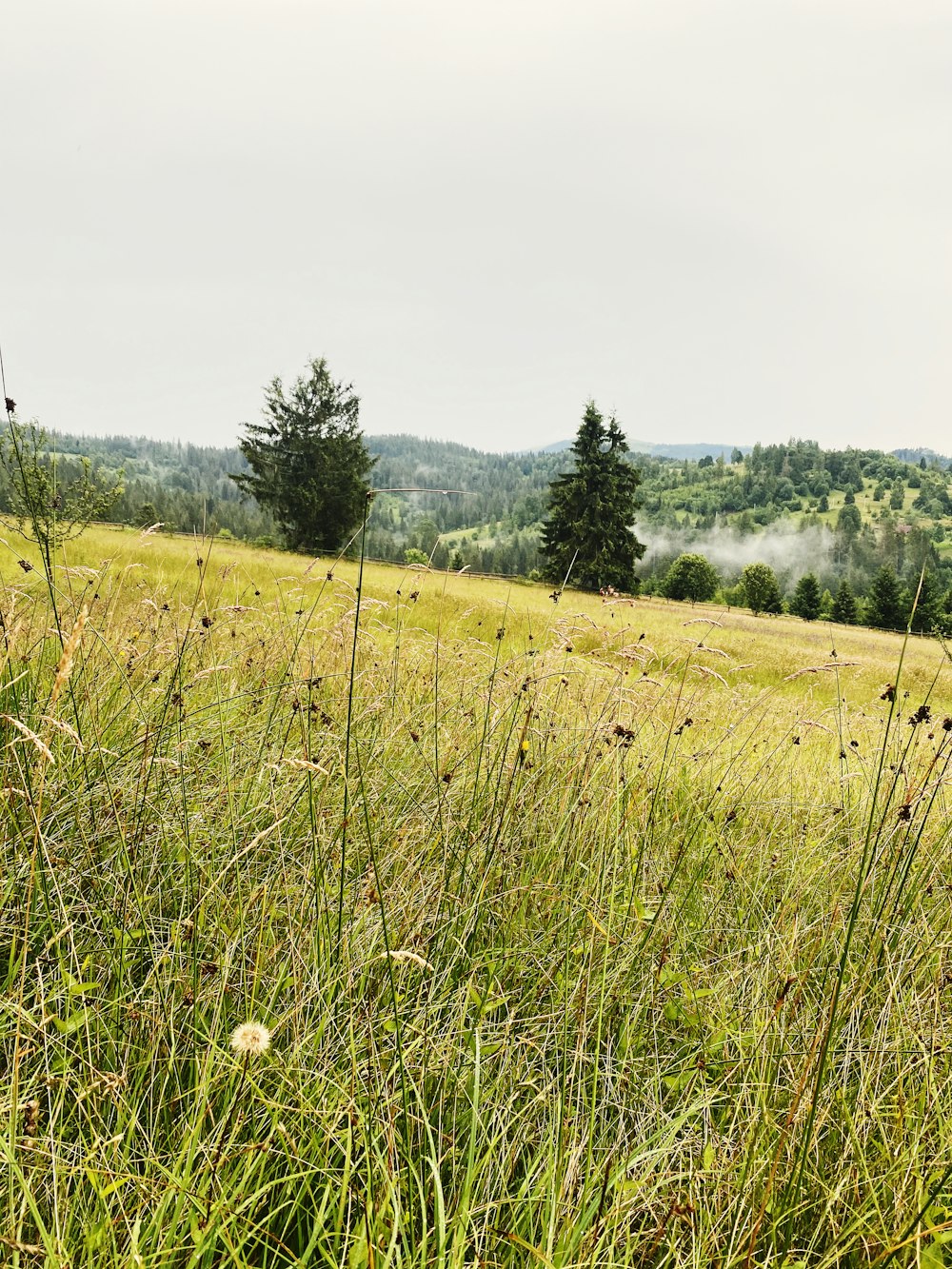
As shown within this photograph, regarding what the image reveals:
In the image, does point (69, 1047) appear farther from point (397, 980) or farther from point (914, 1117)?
point (914, 1117)

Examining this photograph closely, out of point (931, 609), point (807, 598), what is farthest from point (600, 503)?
point (807, 598)

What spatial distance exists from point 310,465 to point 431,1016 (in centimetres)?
4244

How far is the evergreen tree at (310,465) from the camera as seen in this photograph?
3909 centimetres

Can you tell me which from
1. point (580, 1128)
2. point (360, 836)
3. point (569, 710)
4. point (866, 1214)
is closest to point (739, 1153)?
point (866, 1214)

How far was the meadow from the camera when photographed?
4.33 ft

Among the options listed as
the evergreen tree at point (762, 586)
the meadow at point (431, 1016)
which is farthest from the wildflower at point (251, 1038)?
the evergreen tree at point (762, 586)

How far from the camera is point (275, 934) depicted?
6.86 feet

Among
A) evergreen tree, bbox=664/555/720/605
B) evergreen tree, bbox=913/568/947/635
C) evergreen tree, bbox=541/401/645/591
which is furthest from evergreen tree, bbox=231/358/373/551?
evergreen tree, bbox=664/555/720/605

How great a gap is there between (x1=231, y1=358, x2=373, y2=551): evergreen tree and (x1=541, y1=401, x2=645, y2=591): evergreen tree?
1343 cm

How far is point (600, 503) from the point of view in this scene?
132 feet

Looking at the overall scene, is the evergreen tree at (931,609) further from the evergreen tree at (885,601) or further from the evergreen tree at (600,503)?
the evergreen tree at (885,601)

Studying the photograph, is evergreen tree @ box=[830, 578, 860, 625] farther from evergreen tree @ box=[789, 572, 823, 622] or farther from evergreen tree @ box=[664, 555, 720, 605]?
evergreen tree @ box=[664, 555, 720, 605]

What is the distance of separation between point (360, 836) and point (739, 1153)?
1.65 m

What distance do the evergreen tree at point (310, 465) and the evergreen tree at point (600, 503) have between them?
44.1 feet
